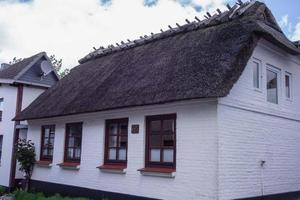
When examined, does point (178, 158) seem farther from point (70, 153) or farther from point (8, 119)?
point (8, 119)

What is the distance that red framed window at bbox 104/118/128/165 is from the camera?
12.2 metres

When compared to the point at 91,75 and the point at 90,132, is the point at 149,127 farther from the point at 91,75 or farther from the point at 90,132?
the point at 91,75

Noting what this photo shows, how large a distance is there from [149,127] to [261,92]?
12.1 ft

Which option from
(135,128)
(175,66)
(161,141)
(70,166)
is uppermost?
(175,66)

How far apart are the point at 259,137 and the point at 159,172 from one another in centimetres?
329

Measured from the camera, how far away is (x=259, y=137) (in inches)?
445

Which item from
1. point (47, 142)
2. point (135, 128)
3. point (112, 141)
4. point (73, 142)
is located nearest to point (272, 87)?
point (135, 128)

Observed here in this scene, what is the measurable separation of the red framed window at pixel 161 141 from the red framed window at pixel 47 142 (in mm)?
6133

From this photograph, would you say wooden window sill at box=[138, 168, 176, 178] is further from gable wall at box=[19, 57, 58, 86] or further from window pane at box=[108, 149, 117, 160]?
gable wall at box=[19, 57, 58, 86]

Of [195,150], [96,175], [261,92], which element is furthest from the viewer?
[96,175]

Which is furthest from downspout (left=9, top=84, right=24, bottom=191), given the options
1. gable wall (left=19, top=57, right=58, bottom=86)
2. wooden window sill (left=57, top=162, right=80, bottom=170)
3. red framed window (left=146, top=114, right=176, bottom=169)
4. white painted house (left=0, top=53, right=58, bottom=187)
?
red framed window (left=146, top=114, right=176, bottom=169)

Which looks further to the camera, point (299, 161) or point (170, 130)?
point (299, 161)

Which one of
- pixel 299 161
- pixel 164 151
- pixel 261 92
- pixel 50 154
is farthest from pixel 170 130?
pixel 50 154

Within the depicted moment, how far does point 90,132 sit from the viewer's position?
13.5m
